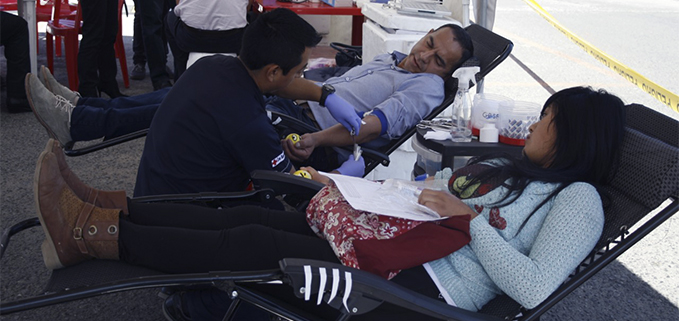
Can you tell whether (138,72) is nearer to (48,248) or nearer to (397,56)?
(397,56)

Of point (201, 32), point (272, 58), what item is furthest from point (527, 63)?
point (272, 58)

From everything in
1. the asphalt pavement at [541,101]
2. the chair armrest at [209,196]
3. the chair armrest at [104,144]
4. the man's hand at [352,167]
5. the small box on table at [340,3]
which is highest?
the small box on table at [340,3]

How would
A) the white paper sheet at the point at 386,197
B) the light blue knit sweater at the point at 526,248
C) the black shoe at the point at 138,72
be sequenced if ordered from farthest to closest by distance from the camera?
the black shoe at the point at 138,72, the white paper sheet at the point at 386,197, the light blue knit sweater at the point at 526,248

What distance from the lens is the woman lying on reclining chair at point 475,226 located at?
1.75 metres

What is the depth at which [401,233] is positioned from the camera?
1881mm

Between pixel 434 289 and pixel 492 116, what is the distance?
1.13 meters

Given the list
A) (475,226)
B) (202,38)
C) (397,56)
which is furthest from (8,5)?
(475,226)

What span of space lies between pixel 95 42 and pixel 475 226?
414 cm

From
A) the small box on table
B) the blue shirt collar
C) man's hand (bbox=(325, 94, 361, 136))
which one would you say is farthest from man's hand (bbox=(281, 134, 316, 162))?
the small box on table

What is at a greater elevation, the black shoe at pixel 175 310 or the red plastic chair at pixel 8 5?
the red plastic chair at pixel 8 5

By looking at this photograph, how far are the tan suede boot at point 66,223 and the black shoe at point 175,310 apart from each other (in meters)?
0.39

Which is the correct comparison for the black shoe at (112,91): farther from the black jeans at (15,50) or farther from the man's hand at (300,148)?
the man's hand at (300,148)

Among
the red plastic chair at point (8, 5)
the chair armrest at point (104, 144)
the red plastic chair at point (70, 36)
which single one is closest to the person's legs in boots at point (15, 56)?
the red plastic chair at point (70, 36)

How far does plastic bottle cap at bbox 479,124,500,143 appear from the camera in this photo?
2664mm
